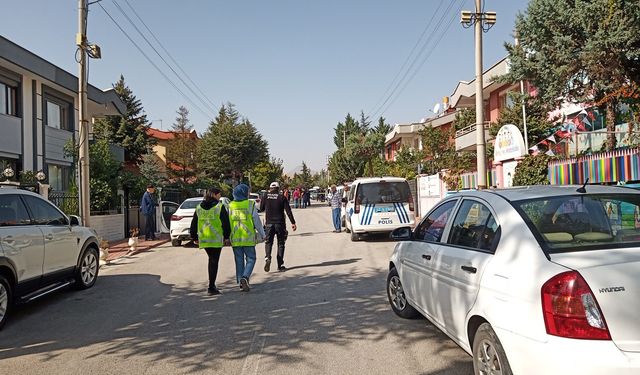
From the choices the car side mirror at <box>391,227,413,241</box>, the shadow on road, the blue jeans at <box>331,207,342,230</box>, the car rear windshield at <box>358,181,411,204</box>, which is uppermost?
the car rear windshield at <box>358,181,411,204</box>

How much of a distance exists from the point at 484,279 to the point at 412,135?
4821cm

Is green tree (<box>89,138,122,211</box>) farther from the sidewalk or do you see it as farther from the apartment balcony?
the apartment balcony

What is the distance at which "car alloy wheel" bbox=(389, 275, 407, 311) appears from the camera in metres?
5.79

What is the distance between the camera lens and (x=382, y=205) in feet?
46.1

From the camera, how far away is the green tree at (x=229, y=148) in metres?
46.2

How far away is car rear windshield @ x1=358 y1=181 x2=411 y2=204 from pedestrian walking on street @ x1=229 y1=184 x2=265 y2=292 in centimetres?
647

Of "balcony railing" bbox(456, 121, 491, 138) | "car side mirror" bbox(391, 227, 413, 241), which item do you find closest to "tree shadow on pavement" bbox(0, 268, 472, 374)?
"car side mirror" bbox(391, 227, 413, 241)

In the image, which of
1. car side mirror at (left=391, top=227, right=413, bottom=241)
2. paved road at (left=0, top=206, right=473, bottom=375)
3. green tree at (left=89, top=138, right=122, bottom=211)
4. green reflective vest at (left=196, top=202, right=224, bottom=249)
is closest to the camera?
paved road at (left=0, top=206, right=473, bottom=375)

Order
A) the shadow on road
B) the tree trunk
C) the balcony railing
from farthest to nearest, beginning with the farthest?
the balcony railing < the tree trunk < the shadow on road

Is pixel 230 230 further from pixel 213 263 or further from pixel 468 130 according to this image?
pixel 468 130

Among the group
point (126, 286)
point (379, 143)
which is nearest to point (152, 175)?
point (126, 286)

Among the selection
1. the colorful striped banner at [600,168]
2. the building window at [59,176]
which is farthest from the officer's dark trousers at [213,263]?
the building window at [59,176]

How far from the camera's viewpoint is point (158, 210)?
18.6m

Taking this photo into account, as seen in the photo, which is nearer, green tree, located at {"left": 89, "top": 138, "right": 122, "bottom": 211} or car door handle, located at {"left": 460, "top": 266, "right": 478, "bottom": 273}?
car door handle, located at {"left": 460, "top": 266, "right": 478, "bottom": 273}
